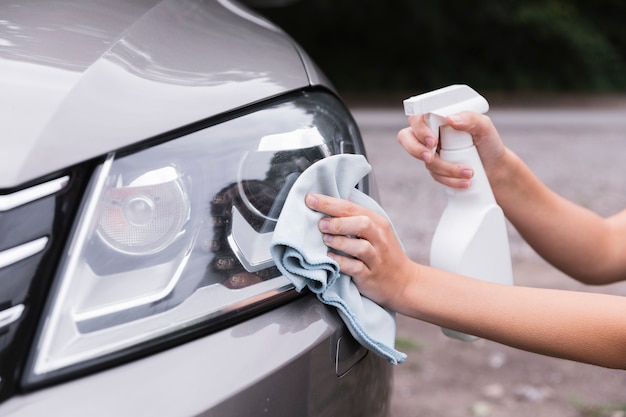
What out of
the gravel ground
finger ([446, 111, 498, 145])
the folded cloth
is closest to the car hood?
the folded cloth

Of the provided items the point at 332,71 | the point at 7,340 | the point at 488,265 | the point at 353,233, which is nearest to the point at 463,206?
the point at 488,265

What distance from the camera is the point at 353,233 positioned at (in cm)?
116

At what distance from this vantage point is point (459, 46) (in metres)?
12.3

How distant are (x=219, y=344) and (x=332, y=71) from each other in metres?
11.6

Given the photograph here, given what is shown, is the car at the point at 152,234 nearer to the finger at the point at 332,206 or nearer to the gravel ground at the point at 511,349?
the finger at the point at 332,206

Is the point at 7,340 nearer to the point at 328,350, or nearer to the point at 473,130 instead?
the point at 328,350

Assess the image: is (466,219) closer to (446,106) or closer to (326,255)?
(446,106)

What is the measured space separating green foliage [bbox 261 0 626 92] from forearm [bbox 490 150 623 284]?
33.9ft

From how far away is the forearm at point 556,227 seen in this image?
1629 millimetres

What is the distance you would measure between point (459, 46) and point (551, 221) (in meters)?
11.0

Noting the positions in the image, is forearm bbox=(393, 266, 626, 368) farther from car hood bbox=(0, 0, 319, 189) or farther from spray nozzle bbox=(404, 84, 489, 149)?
car hood bbox=(0, 0, 319, 189)

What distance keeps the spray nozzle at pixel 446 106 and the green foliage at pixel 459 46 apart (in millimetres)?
10660

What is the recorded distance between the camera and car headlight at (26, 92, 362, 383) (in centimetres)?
101

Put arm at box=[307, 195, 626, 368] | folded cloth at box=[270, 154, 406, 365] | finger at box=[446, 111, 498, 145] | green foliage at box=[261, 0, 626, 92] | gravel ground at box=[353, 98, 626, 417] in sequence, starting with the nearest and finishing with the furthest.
→ folded cloth at box=[270, 154, 406, 365] → arm at box=[307, 195, 626, 368] → finger at box=[446, 111, 498, 145] → gravel ground at box=[353, 98, 626, 417] → green foliage at box=[261, 0, 626, 92]
